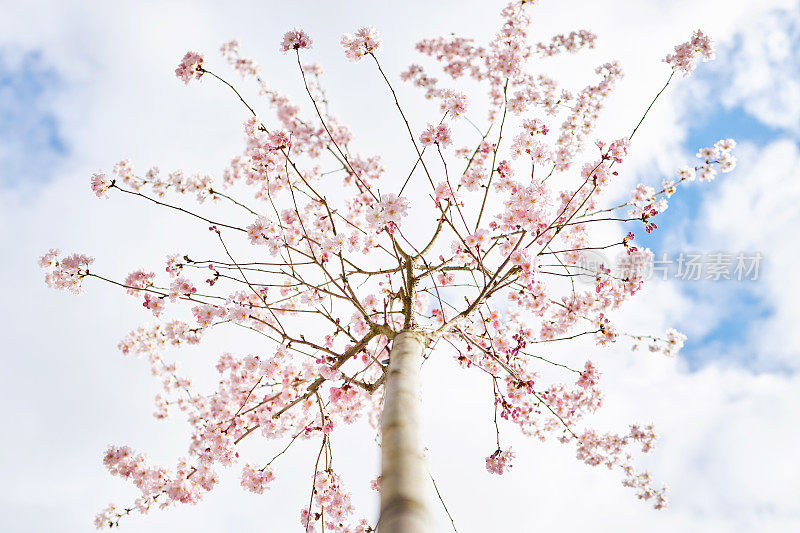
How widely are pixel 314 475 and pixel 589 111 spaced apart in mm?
4858

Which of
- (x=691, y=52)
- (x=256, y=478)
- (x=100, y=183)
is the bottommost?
(x=256, y=478)

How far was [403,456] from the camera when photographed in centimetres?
251

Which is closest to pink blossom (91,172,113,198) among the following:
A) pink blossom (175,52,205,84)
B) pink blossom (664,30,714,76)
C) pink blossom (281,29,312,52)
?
pink blossom (175,52,205,84)

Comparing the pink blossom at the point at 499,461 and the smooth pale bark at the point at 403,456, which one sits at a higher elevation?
the pink blossom at the point at 499,461

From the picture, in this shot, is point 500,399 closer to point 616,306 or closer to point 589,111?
point 616,306

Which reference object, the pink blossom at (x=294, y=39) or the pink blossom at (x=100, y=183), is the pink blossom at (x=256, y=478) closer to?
the pink blossom at (x=100, y=183)

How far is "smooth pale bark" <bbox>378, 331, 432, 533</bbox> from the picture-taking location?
6.98 feet

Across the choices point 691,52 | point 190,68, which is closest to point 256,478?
point 190,68

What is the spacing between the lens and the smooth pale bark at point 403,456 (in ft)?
6.98

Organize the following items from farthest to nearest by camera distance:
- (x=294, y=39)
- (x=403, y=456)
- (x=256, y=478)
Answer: (x=256, y=478) → (x=294, y=39) → (x=403, y=456)

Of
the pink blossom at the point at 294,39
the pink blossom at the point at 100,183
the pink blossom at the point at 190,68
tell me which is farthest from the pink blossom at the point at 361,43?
the pink blossom at the point at 100,183

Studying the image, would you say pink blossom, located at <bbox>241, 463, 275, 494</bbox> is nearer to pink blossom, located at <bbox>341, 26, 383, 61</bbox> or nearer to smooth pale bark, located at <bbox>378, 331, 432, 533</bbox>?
smooth pale bark, located at <bbox>378, 331, 432, 533</bbox>

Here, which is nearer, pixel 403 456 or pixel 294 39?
pixel 403 456

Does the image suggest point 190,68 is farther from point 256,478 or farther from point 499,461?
point 499,461
